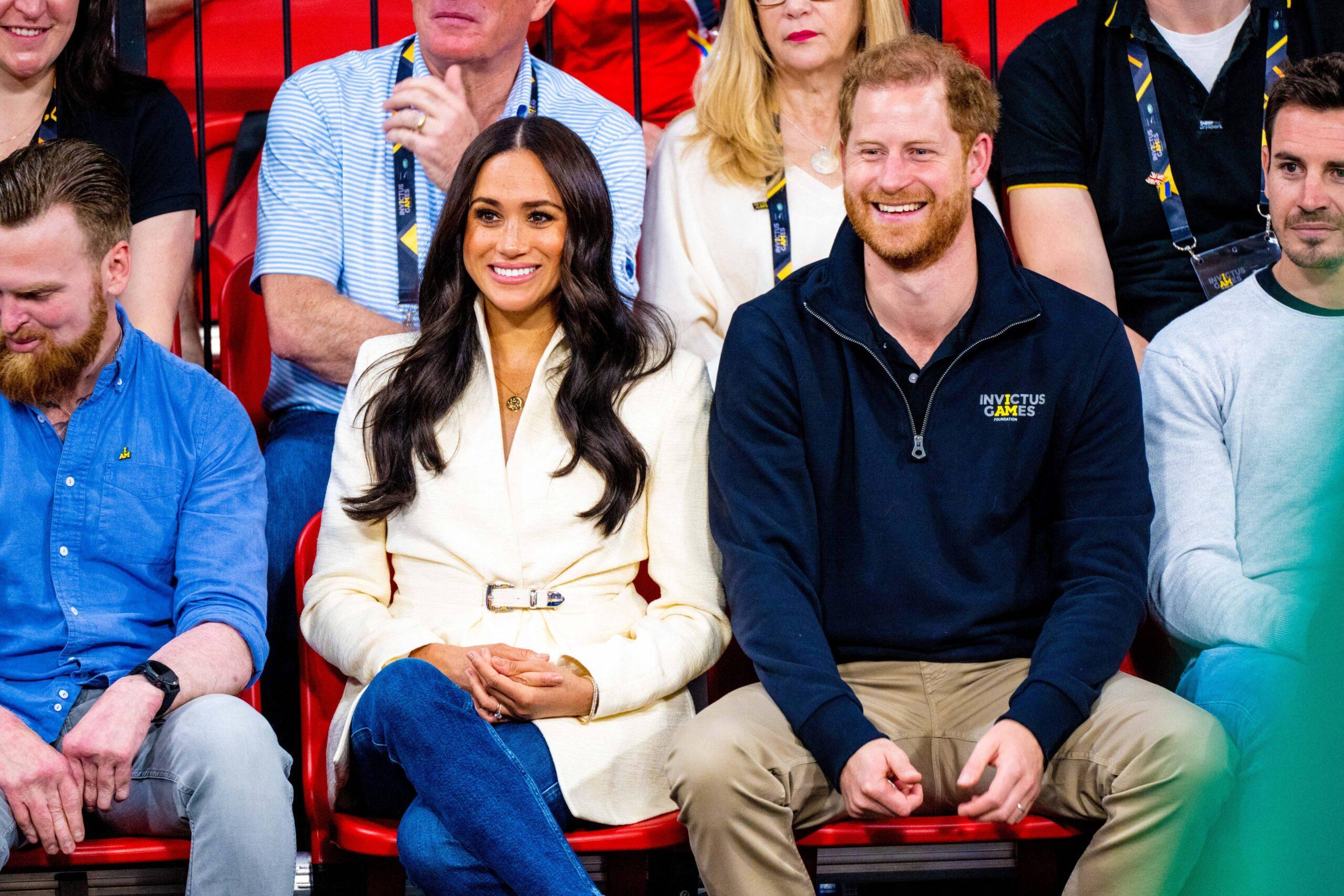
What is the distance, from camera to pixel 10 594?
2350 millimetres

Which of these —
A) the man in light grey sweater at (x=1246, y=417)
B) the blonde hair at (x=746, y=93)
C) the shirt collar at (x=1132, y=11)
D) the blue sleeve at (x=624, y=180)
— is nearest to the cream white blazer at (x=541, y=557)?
the blue sleeve at (x=624, y=180)

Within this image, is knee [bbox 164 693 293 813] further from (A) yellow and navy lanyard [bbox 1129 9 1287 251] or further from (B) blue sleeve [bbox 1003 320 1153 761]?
(A) yellow and navy lanyard [bbox 1129 9 1287 251]

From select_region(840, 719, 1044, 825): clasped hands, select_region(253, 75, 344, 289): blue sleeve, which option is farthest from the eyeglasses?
select_region(840, 719, 1044, 825): clasped hands

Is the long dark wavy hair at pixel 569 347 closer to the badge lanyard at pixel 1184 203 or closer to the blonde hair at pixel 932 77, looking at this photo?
the blonde hair at pixel 932 77

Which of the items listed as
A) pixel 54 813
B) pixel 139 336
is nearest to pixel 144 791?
pixel 54 813

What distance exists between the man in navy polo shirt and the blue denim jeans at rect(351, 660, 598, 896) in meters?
0.23

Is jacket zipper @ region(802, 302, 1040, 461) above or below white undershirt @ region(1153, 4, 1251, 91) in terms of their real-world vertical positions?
below

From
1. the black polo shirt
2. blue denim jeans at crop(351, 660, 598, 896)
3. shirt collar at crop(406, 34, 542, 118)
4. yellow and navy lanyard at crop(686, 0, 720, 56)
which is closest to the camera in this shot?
blue denim jeans at crop(351, 660, 598, 896)

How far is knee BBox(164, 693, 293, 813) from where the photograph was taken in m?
2.16

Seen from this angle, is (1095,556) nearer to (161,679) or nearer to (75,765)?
(161,679)

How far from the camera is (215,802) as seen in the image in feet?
7.05

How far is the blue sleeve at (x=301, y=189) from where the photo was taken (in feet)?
A: 9.99

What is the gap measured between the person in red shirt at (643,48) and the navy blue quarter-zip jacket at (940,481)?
1.70 m

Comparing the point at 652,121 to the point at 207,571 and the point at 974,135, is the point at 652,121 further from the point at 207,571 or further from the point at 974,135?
the point at 207,571
